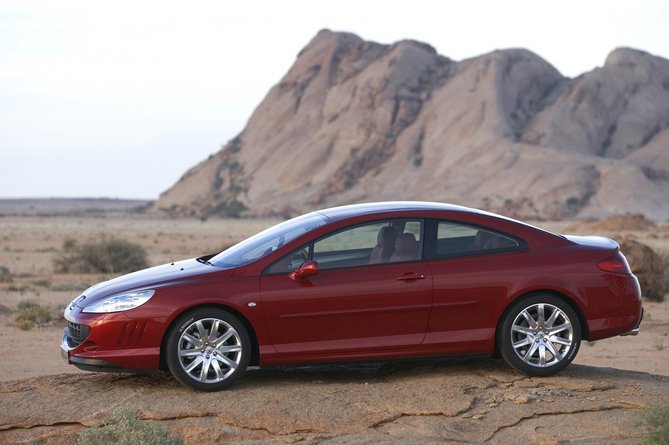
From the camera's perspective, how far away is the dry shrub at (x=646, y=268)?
15.5 metres

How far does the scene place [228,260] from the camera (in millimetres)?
6281

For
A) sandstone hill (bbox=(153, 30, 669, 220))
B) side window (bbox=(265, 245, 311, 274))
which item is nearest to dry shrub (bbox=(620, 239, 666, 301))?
side window (bbox=(265, 245, 311, 274))

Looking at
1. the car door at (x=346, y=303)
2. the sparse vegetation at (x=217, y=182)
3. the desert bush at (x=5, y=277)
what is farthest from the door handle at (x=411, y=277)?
the sparse vegetation at (x=217, y=182)

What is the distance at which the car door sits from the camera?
5.74m

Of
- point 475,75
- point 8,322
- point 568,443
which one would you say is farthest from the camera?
point 475,75

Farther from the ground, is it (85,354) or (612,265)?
(612,265)

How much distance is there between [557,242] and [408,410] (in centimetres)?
216

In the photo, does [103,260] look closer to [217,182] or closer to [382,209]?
[382,209]

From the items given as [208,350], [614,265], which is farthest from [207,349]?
[614,265]

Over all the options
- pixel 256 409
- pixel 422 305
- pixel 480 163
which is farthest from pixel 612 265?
pixel 480 163

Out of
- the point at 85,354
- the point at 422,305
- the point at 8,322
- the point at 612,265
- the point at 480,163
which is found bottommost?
the point at 8,322

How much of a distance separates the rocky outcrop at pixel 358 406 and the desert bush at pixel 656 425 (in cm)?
25

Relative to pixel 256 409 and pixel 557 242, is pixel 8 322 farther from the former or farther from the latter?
pixel 557 242

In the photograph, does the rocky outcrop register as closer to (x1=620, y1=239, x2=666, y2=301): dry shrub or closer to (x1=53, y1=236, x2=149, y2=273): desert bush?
(x1=620, y1=239, x2=666, y2=301): dry shrub
